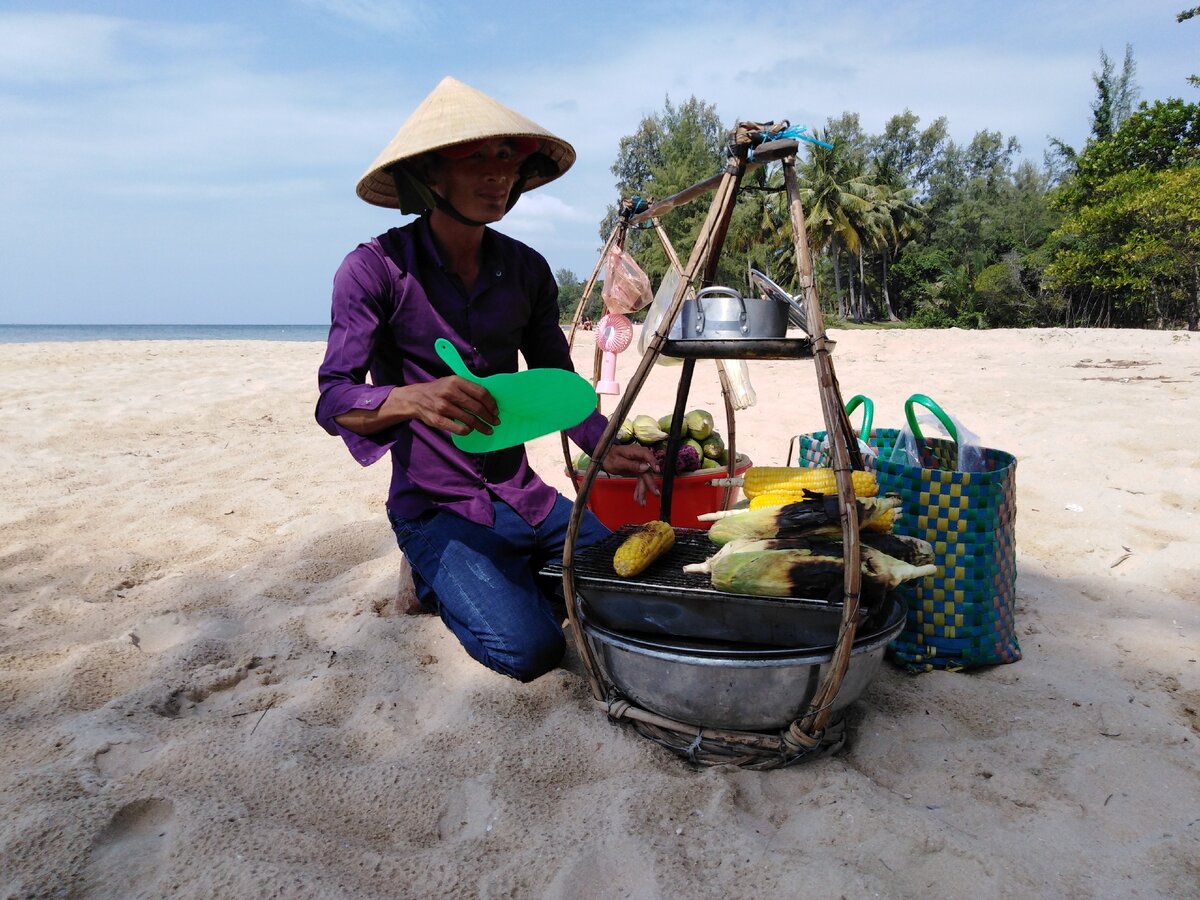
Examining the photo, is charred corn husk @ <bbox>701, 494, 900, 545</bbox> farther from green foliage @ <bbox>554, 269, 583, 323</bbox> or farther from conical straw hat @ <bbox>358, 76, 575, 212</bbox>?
green foliage @ <bbox>554, 269, 583, 323</bbox>

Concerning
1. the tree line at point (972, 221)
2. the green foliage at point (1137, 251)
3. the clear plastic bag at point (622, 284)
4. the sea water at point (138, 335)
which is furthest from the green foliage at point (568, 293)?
the clear plastic bag at point (622, 284)

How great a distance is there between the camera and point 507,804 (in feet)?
5.19

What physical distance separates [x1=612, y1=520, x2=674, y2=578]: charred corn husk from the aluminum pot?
0.51m

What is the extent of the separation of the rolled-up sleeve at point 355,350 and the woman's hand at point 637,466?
80 centimetres

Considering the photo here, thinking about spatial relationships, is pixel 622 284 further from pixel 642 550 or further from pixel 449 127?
pixel 642 550

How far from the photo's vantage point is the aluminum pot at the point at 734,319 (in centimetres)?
168

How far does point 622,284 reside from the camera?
3.33m

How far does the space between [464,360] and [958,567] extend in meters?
1.58

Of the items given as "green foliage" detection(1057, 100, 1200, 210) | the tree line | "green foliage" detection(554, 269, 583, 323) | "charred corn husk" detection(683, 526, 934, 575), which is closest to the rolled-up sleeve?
"charred corn husk" detection(683, 526, 934, 575)

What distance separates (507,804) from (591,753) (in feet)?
0.84

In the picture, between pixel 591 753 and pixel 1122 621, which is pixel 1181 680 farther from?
pixel 591 753

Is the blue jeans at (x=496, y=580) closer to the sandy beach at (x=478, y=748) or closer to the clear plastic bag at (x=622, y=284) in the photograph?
the sandy beach at (x=478, y=748)

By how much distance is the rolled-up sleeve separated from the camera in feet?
6.73

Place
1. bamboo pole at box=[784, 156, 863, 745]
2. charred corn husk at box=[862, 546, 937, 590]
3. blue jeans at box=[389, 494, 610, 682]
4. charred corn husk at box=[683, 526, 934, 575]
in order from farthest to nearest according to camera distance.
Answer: blue jeans at box=[389, 494, 610, 682], charred corn husk at box=[683, 526, 934, 575], charred corn husk at box=[862, 546, 937, 590], bamboo pole at box=[784, 156, 863, 745]
